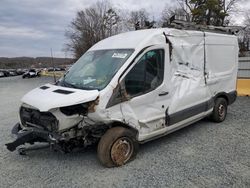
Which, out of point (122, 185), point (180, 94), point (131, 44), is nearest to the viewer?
point (122, 185)

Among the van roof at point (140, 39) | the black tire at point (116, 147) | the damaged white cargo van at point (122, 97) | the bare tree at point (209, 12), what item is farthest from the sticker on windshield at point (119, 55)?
the bare tree at point (209, 12)

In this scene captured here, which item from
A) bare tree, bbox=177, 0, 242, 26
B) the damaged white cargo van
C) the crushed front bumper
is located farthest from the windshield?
bare tree, bbox=177, 0, 242, 26

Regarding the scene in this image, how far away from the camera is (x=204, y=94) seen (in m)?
6.42

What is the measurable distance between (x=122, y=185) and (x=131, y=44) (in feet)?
8.27

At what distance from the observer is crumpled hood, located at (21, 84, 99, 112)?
4207 mm

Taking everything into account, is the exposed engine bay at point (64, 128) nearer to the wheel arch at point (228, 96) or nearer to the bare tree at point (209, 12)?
the wheel arch at point (228, 96)

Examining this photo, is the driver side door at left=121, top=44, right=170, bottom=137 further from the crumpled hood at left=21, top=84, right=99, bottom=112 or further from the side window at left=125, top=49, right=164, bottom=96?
the crumpled hood at left=21, top=84, right=99, bottom=112

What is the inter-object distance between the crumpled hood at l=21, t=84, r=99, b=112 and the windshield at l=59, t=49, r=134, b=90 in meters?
0.27

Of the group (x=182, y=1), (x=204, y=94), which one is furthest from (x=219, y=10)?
(x=204, y=94)

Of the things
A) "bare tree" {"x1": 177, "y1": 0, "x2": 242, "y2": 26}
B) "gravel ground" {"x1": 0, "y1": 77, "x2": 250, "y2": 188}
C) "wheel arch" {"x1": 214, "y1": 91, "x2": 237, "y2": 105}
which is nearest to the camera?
"gravel ground" {"x1": 0, "y1": 77, "x2": 250, "y2": 188}

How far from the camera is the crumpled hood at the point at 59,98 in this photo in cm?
421

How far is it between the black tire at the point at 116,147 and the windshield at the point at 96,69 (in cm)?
81

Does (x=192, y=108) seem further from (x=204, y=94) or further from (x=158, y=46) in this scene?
(x=158, y=46)

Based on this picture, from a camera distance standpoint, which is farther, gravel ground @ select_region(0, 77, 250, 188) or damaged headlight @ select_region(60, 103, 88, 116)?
damaged headlight @ select_region(60, 103, 88, 116)
